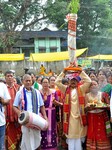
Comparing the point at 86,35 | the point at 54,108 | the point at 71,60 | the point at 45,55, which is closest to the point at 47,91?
the point at 54,108

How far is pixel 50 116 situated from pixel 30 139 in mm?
828

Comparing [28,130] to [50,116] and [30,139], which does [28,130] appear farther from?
[50,116]

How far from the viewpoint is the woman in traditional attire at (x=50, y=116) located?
20.3 ft

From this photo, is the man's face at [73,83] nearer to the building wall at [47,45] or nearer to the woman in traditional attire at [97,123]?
the woman in traditional attire at [97,123]

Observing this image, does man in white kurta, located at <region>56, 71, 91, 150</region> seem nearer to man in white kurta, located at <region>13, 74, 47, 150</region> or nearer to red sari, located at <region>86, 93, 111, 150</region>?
red sari, located at <region>86, 93, 111, 150</region>

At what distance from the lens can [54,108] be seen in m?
6.29

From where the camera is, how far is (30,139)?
18.3 ft

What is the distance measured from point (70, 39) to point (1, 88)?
1796mm

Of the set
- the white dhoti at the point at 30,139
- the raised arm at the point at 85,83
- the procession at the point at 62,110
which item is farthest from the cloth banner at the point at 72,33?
the white dhoti at the point at 30,139

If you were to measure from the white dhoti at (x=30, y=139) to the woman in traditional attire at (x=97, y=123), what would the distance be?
1.04 m

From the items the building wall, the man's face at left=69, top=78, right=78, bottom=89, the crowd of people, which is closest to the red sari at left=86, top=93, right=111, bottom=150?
the crowd of people

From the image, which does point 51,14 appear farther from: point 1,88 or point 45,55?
point 1,88

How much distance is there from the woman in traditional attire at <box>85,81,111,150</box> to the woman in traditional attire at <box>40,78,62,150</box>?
0.69 meters

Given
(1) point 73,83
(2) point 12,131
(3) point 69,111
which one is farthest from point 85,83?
(2) point 12,131
